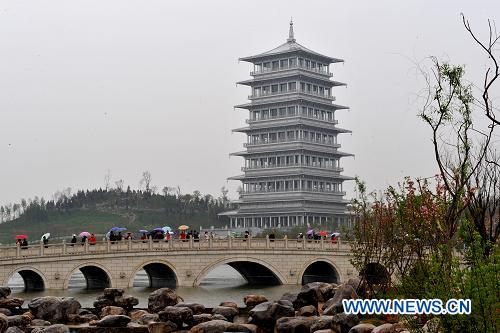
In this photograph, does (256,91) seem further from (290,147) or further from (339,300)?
(339,300)

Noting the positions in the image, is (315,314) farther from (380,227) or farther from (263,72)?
(263,72)

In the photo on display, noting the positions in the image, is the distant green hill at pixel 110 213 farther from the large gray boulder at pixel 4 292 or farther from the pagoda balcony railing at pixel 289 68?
the large gray boulder at pixel 4 292

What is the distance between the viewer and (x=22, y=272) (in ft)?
150

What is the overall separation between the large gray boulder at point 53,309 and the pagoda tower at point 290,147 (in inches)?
2713

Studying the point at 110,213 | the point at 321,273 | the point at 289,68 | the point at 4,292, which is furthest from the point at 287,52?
the point at 4,292

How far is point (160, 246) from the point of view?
46.4 meters

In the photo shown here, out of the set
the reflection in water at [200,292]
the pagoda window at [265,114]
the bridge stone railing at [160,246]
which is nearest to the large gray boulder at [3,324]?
the reflection in water at [200,292]

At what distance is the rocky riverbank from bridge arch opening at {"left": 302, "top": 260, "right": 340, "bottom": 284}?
74.7 feet

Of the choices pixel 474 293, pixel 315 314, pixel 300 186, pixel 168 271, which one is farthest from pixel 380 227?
pixel 300 186

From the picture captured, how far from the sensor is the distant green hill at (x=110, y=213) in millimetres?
112062

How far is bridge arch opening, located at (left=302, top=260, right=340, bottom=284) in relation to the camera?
175 feet

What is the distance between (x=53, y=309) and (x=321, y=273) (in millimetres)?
30435

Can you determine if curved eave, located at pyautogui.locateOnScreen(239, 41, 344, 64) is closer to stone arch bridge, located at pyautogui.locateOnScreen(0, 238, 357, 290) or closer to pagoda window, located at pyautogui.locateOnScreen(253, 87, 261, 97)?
pagoda window, located at pyautogui.locateOnScreen(253, 87, 261, 97)

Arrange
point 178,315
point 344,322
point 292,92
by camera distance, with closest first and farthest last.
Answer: point 344,322 < point 178,315 < point 292,92
